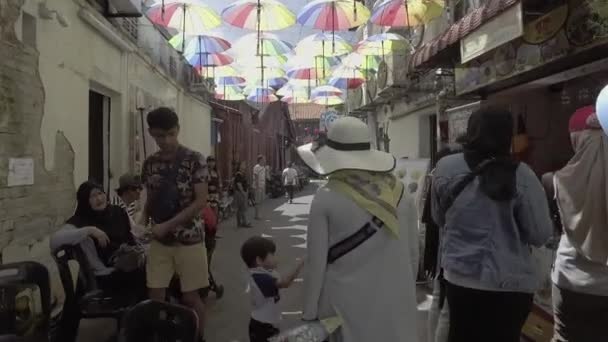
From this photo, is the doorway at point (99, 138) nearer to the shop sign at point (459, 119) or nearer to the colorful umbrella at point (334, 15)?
the colorful umbrella at point (334, 15)

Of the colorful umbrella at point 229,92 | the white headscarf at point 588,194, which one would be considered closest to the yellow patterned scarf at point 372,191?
the white headscarf at point 588,194

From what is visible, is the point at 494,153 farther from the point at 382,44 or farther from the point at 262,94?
the point at 262,94

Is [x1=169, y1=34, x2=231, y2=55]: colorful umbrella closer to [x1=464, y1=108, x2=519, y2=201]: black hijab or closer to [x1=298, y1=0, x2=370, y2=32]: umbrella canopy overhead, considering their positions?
[x1=298, y1=0, x2=370, y2=32]: umbrella canopy overhead

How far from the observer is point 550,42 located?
212 inches

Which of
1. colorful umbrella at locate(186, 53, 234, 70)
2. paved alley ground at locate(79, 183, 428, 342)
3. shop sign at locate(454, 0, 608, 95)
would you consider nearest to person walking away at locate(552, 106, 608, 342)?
paved alley ground at locate(79, 183, 428, 342)

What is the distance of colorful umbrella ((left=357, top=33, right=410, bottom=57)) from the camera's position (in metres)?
11.0

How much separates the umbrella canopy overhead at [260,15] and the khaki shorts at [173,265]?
20.4 ft

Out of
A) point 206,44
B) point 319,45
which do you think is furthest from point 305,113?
point 206,44

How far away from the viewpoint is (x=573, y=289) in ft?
9.50

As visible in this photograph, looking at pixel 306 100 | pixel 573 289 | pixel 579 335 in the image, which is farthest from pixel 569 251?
pixel 306 100

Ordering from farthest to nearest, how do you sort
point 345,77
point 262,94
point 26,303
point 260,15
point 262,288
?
point 262,94 < point 345,77 < point 260,15 < point 262,288 < point 26,303

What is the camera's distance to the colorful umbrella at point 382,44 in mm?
11017

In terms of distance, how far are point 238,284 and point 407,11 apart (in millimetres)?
5039

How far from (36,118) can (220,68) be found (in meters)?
8.90
